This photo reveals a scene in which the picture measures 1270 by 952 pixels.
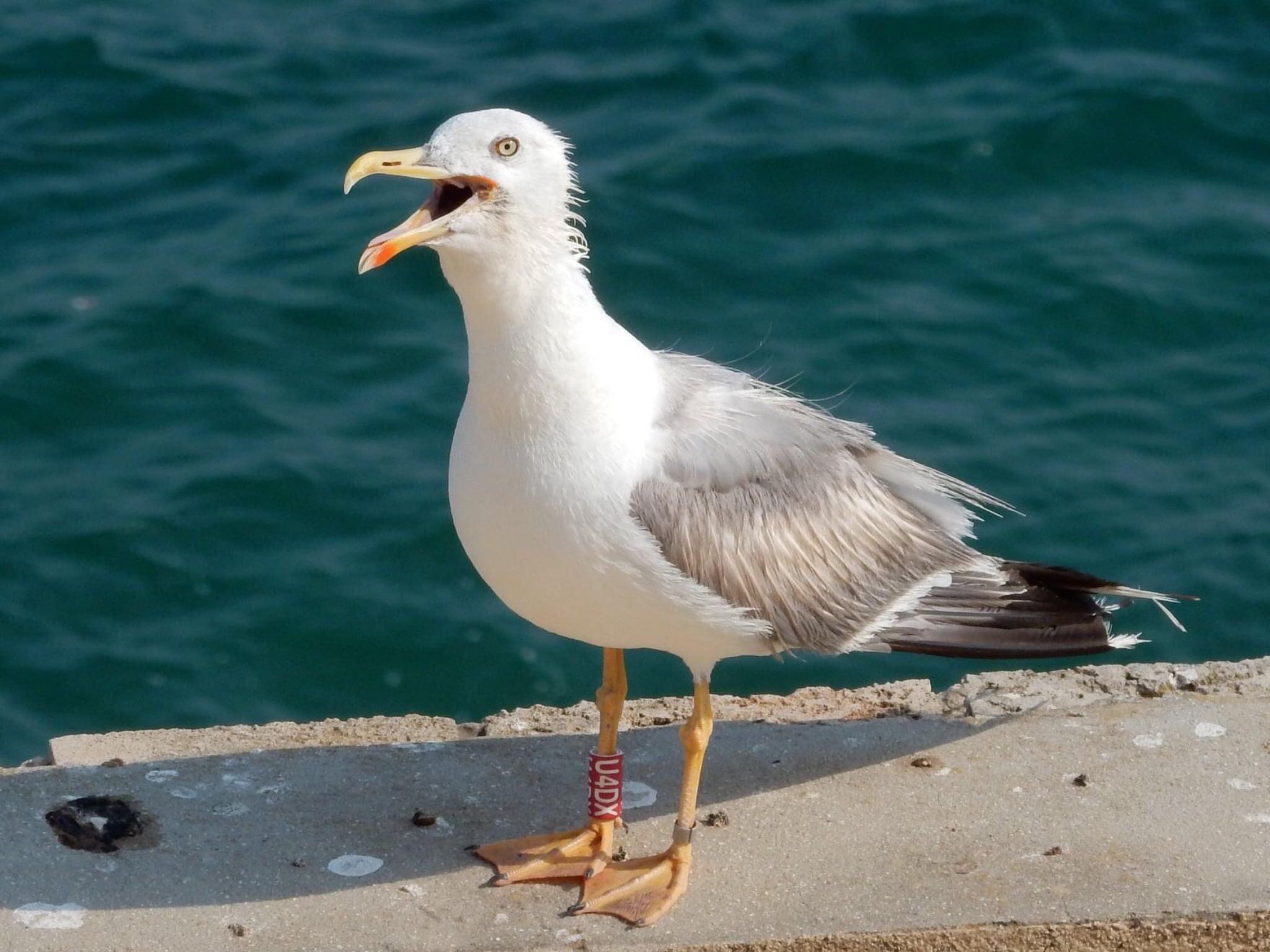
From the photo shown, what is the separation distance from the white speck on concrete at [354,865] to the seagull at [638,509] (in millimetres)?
322

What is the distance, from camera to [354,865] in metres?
5.71

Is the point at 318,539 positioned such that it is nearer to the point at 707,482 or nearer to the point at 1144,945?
the point at 707,482

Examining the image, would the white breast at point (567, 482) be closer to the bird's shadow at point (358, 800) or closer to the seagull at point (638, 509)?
the seagull at point (638, 509)

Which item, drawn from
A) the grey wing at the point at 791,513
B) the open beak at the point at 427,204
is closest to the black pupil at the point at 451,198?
the open beak at the point at 427,204

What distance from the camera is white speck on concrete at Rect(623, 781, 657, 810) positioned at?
6180mm

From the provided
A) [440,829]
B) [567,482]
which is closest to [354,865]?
[440,829]

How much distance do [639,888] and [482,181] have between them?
2.16 meters

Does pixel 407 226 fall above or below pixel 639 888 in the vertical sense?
above

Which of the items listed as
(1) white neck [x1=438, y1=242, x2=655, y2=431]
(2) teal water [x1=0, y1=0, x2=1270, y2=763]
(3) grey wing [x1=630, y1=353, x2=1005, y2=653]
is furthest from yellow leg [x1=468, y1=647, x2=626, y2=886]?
(2) teal water [x1=0, y1=0, x2=1270, y2=763]

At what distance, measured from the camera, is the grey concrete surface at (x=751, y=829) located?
5.32 meters

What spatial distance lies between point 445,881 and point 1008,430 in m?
5.49

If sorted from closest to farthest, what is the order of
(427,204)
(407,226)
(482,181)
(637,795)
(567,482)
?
1. (407,226)
2. (482,181)
3. (427,204)
4. (567,482)
5. (637,795)

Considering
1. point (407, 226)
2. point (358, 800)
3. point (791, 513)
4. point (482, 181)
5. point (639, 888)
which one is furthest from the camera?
point (358, 800)

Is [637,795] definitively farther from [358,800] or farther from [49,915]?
[49,915]
